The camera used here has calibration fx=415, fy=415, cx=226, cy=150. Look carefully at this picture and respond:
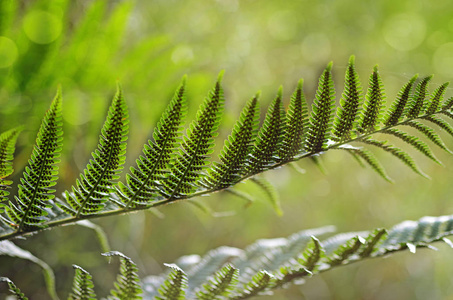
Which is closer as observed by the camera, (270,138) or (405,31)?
(270,138)

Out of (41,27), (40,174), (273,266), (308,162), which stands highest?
(41,27)

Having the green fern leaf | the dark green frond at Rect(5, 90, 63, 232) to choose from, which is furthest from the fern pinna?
the green fern leaf

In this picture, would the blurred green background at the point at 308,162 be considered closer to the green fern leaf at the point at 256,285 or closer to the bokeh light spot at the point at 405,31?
the bokeh light spot at the point at 405,31

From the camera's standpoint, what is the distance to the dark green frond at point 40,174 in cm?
40

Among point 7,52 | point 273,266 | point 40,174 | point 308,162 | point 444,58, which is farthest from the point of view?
point 308,162

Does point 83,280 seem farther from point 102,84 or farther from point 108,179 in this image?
point 102,84

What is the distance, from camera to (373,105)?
1.52ft

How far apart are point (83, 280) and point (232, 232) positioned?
184 cm

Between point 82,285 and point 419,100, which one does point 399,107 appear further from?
point 82,285

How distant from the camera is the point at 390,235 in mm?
592

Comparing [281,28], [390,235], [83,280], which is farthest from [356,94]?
[281,28]

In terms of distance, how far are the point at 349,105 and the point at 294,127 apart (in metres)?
0.07

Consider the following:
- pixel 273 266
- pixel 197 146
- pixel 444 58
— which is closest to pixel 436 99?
pixel 197 146

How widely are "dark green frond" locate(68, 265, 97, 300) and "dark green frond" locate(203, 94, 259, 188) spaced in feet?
0.53
